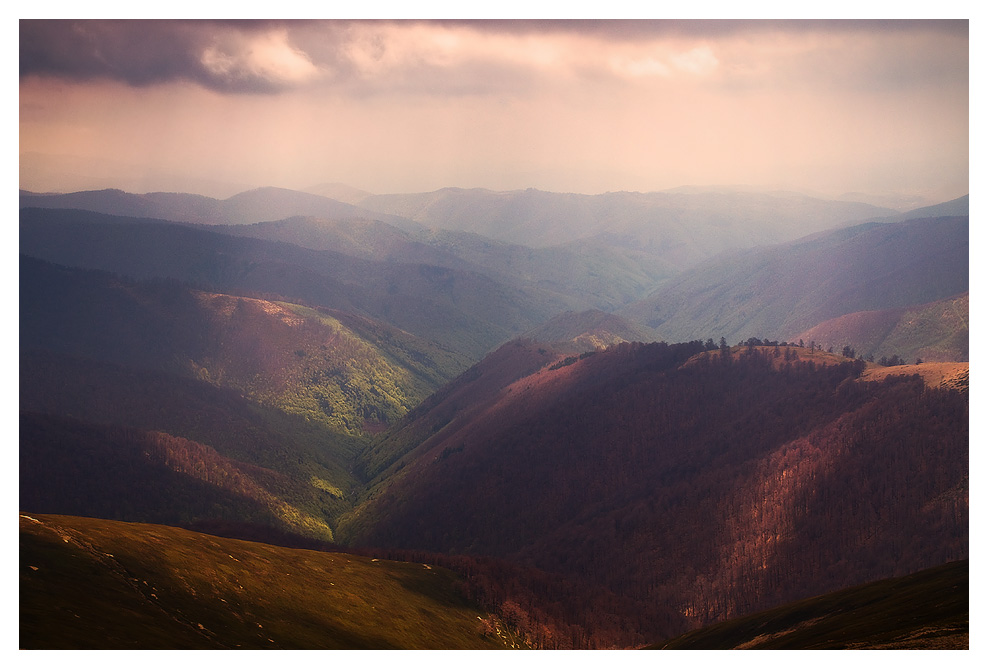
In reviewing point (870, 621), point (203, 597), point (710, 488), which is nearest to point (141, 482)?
point (203, 597)

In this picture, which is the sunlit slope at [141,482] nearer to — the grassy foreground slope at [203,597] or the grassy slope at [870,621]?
the grassy foreground slope at [203,597]

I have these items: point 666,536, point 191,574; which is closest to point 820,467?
point 666,536

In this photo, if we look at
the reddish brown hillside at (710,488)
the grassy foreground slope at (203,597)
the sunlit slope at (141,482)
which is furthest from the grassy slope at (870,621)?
the sunlit slope at (141,482)

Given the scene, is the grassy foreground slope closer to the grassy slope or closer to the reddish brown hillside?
the grassy slope

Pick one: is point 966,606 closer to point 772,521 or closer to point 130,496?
point 772,521

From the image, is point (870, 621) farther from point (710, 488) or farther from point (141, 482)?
point (141, 482)
